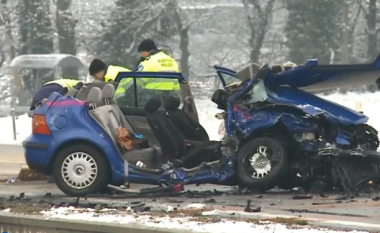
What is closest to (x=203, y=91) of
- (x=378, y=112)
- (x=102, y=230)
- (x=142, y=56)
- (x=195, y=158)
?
(x=378, y=112)

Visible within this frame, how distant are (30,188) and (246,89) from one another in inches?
134

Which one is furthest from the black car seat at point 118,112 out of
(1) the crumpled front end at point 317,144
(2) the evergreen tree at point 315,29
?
(2) the evergreen tree at point 315,29

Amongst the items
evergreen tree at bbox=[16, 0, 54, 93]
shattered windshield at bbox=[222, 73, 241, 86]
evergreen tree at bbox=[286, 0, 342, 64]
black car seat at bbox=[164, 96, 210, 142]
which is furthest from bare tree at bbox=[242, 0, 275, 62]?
black car seat at bbox=[164, 96, 210, 142]

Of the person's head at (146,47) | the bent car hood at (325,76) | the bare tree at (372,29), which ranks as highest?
the bare tree at (372,29)

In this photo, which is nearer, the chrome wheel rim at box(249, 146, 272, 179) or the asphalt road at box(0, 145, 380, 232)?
the asphalt road at box(0, 145, 380, 232)

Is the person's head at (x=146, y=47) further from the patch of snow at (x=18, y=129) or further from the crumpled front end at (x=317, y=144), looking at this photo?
the patch of snow at (x=18, y=129)

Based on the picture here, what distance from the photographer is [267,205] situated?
899cm

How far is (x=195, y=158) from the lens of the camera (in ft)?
32.7

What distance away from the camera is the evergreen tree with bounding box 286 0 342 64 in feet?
121

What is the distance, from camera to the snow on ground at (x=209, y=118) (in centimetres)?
2427

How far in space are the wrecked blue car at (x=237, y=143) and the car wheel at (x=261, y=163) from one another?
11 mm

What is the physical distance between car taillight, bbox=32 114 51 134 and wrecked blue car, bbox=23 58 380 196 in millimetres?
12

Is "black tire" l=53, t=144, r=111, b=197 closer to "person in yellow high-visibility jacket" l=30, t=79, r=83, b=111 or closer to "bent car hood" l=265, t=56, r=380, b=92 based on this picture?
"person in yellow high-visibility jacket" l=30, t=79, r=83, b=111

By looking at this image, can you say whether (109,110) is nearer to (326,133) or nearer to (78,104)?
(78,104)
